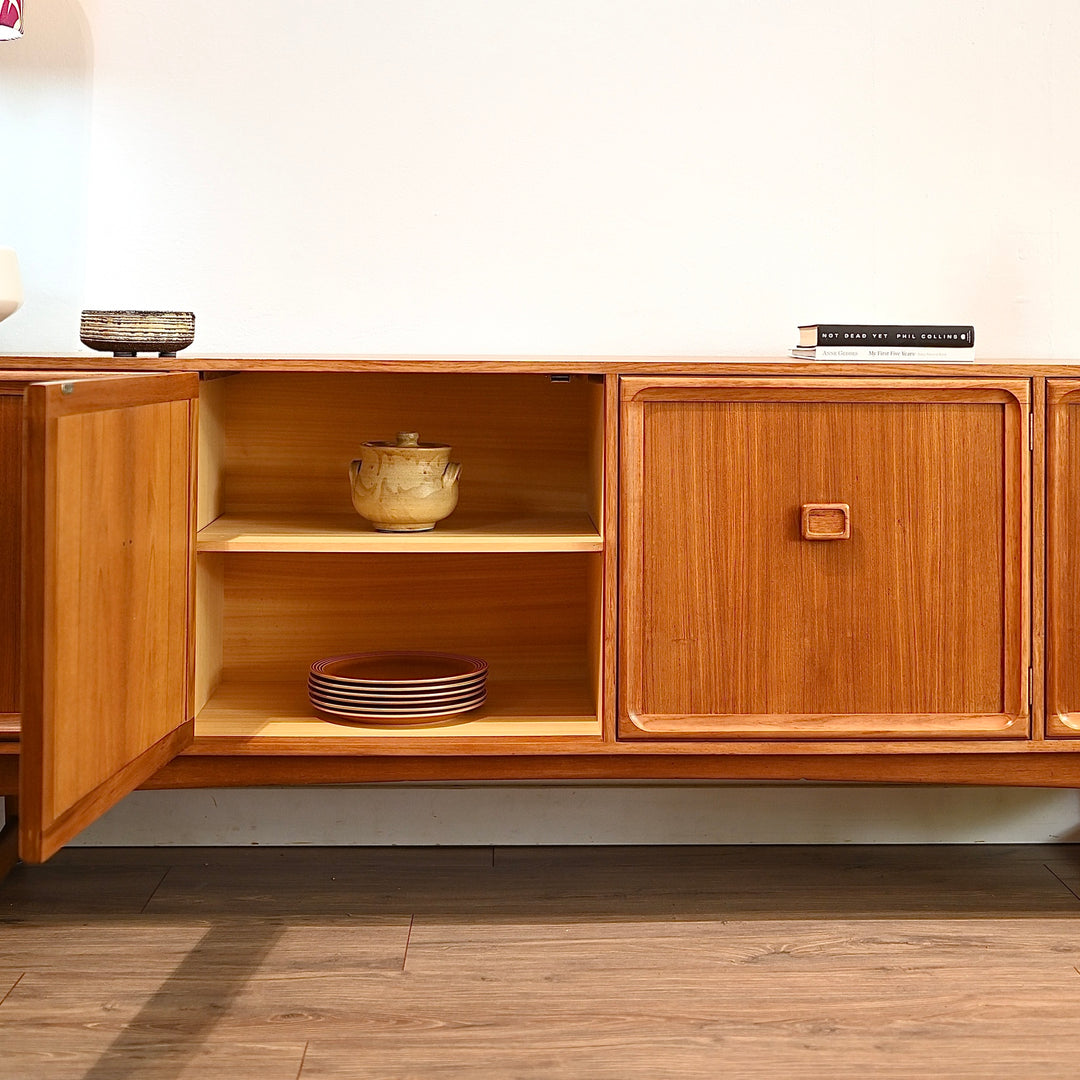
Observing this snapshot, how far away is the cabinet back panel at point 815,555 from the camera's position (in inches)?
62.6

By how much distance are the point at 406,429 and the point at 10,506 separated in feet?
2.11

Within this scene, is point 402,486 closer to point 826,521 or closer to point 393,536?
point 393,536

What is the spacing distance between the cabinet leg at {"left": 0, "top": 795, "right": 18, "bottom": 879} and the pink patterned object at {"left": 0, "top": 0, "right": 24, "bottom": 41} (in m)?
1.11

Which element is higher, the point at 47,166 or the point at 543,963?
the point at 47,166

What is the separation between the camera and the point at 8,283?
161 cm

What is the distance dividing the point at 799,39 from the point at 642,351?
0.55 metres

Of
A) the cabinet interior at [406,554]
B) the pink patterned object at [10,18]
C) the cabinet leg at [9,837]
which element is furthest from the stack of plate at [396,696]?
the pink patterned object at [10,18]

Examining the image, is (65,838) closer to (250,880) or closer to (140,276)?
(250,880)

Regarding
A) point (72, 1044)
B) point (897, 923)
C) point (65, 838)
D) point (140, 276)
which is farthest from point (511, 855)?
point (140, 276)

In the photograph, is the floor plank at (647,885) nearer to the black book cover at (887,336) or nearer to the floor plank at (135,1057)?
the floor plank at (135,1057)

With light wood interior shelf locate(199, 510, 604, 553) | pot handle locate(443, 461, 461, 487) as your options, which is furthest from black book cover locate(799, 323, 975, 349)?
pot handle locate(443, 461, 461, 487)

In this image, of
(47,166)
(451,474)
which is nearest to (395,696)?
(451,474)

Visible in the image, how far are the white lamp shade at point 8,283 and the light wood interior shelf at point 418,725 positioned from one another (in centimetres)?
59

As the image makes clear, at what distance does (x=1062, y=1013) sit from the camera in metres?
1.44
